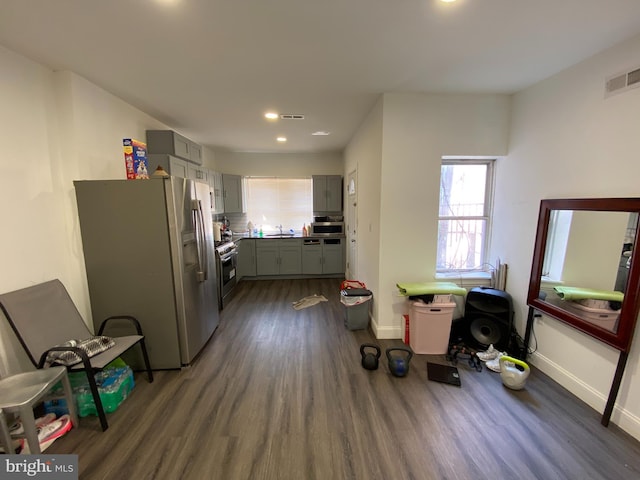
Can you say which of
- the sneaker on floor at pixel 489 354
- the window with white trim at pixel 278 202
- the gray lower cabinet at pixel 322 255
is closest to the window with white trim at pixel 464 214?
the sneaker on floor at pixel 489 354

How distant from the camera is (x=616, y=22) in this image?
167 centimetres

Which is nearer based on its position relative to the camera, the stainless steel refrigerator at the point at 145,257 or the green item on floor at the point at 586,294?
the green item on floor at the point at 586,294

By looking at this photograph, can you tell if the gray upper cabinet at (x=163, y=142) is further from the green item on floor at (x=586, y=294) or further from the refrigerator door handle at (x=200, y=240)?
the green item on floor at (x=586, y=294)

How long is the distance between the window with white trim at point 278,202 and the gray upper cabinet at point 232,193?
0.98ft

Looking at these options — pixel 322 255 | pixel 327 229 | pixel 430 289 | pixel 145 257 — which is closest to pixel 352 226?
pixel 327 229

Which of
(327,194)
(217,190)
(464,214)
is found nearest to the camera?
(464,214)

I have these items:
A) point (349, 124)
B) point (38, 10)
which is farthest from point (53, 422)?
point (349, 124)

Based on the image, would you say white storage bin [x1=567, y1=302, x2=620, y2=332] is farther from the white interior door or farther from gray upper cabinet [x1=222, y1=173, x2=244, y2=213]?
gray upper cabinet [x1=222, y1=173, x2=244, y2=213]

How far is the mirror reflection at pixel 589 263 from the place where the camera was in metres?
1.87

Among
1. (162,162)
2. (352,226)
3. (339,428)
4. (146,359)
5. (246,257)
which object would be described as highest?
(162,162)

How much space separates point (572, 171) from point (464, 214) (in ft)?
3.46

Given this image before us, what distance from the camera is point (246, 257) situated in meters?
5.45

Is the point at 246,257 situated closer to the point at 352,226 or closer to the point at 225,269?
the point at 225,269

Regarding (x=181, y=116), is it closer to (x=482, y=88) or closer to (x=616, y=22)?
(x=482, y=88)
